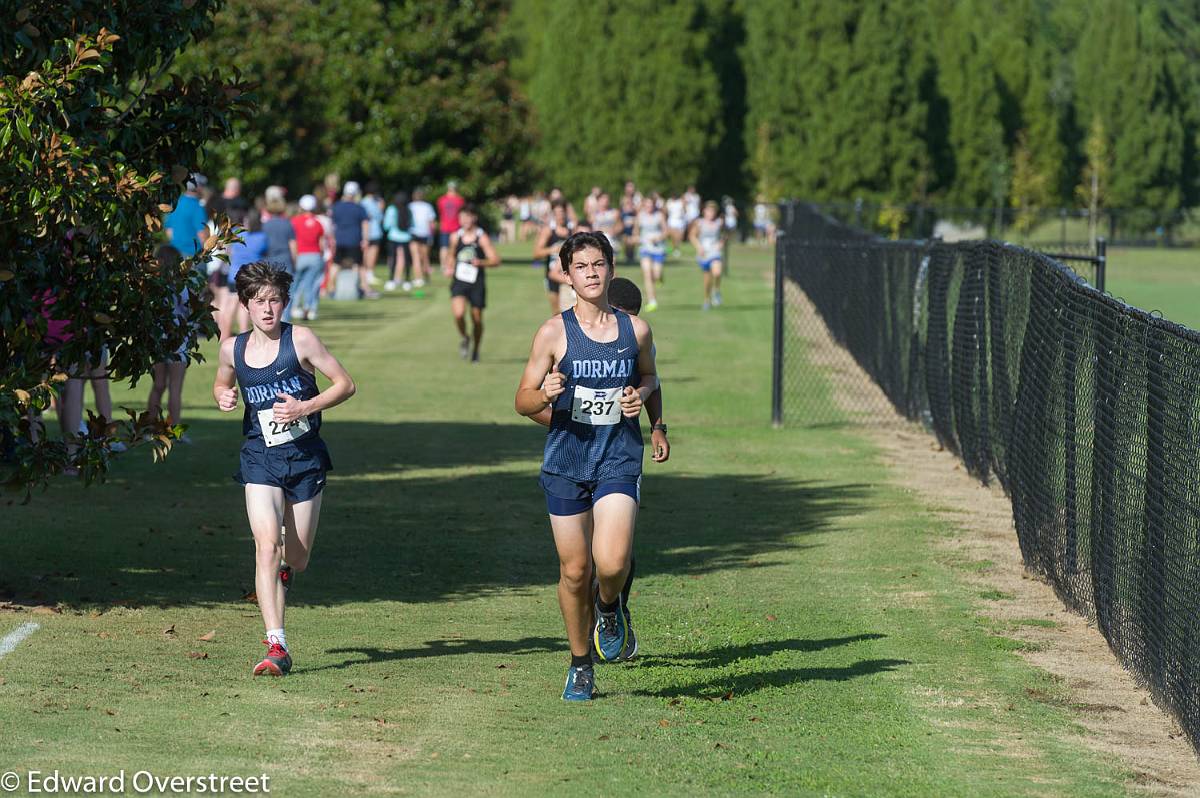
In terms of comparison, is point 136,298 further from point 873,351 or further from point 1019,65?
point 1019,65

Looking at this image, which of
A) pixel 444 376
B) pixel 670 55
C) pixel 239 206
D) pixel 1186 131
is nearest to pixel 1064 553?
pixel 239 206

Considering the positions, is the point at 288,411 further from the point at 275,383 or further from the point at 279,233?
the point at 279,233

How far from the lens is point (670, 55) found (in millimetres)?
71500

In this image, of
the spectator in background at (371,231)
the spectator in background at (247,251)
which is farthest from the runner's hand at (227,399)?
the spectator in background at (371,231)

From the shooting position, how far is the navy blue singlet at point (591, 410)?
7844mm

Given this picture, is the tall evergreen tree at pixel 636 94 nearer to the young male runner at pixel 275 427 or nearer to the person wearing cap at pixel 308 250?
the person wearing cap at pixel 308 250

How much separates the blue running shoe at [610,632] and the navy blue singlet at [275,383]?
1460mm

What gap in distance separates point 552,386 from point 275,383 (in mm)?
1459

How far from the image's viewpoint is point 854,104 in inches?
2721

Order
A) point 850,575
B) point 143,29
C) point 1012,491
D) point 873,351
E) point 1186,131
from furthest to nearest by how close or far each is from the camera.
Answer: point 1186,131 → point 873,351 → point 1012,491 → point 850,575 → point 143,29

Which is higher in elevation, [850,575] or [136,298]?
[136,298]

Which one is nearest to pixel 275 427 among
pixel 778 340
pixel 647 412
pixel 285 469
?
pixel 285 469

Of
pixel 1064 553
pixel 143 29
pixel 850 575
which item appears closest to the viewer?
pixel 143 29

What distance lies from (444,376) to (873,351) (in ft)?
16.1
